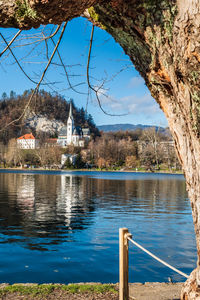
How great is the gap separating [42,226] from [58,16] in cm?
948

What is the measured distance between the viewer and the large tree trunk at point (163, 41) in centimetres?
203

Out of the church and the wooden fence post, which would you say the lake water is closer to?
the wooden fence post

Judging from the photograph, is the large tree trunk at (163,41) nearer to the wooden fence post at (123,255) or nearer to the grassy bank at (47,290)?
the wooden fence post at (123,255)

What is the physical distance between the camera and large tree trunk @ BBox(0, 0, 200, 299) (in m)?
2.03

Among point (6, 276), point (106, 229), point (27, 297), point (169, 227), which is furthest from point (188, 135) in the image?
point (169, 227)

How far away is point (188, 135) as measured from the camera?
7.89 ft

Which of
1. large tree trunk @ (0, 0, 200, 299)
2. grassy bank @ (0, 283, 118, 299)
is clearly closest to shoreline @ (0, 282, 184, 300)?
grassy bank @ (0, 283, 118, 299)

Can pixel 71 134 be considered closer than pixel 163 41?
No

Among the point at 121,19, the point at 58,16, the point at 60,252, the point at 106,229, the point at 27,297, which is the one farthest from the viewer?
the point at 106,229

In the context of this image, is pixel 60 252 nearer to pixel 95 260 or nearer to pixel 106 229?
pixel 95 260

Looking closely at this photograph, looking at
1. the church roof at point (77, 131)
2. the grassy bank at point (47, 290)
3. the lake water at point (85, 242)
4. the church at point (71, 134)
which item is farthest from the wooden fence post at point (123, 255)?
the church roof at point (77, 131)

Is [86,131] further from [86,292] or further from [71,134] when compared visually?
[86,292]

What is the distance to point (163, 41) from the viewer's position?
2152 mm

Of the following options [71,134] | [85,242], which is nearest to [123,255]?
[85,242]
